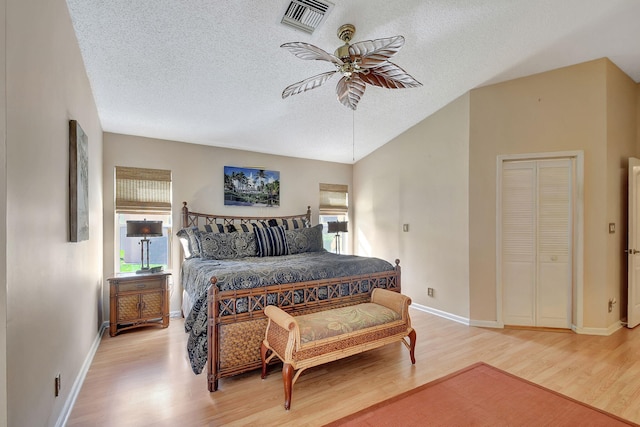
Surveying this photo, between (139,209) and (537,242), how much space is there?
525 cm

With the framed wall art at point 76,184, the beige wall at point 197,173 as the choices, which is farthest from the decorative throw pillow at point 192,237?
the framed wall art at point 76,184

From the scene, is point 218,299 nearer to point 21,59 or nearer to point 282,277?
point 282,277

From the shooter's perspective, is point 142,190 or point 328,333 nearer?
point 328,333

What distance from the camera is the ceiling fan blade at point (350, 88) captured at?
2.52 metres

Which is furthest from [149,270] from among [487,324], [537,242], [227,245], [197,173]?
[537,242]

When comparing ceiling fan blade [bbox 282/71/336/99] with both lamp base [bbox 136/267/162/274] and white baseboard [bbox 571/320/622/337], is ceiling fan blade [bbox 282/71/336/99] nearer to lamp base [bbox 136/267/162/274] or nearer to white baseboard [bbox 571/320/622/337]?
lamp base [bbox 136/267/162/274]

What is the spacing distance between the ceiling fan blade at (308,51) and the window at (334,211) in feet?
11.4

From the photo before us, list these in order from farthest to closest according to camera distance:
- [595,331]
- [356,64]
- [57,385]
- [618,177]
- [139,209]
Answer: [139,209]
[618,177]
[595,331]
[356,64]
[57,385]

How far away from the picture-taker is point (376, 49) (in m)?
2.11

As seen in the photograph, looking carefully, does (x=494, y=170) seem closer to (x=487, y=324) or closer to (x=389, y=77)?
(x=487, y=324)

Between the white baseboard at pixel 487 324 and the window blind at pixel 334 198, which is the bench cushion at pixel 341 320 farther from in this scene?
the window blind at pixel 334 198

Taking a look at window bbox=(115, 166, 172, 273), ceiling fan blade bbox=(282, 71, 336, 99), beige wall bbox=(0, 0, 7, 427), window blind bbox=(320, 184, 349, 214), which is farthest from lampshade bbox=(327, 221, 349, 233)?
beige wall bbox=(0, 0, 7, 427)

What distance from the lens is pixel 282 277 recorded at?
2709mm

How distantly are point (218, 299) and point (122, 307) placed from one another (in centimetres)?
190
